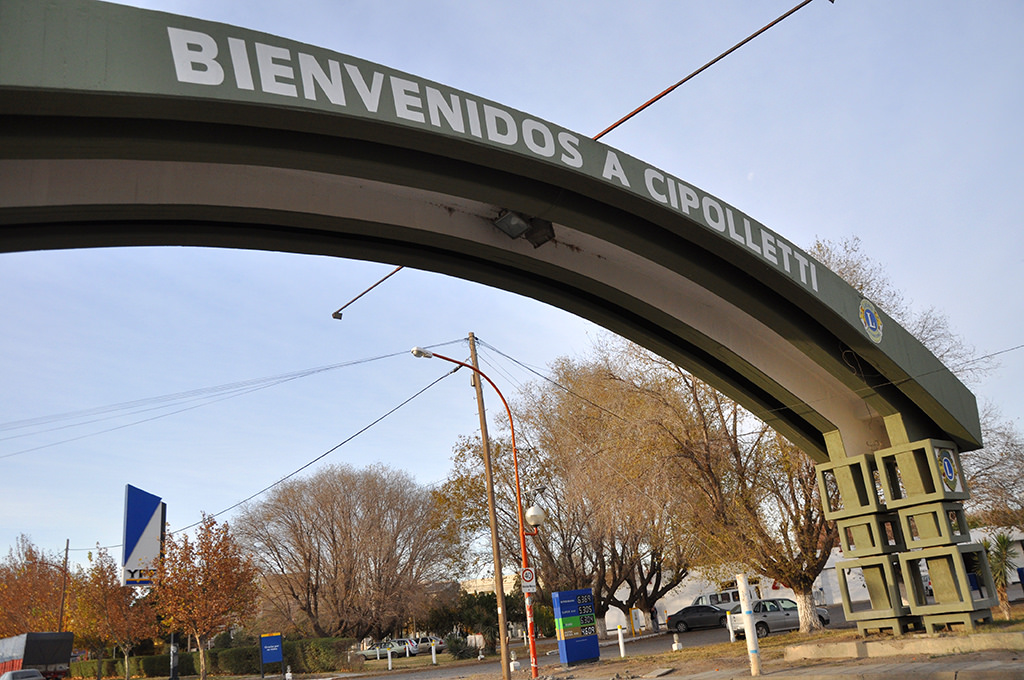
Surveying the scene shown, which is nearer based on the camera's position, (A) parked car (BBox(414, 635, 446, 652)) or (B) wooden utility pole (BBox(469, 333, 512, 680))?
(B) wooden utility pole (BBox(469, 333, 512, 680))

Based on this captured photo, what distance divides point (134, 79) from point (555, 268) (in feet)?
21.8

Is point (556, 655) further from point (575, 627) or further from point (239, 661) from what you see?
point (239, 661)

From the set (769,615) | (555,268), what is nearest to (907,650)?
(555,268)

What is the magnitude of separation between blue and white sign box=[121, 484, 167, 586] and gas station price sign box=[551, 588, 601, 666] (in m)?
11.3

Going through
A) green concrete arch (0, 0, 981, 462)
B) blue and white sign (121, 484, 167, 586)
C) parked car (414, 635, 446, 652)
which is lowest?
parked car (414, 635, 446, 652)

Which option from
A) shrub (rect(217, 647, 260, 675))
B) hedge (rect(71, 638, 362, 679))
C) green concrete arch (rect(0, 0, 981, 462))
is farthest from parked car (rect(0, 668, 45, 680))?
green concrete arch (rect(0, 0, 981, 462))

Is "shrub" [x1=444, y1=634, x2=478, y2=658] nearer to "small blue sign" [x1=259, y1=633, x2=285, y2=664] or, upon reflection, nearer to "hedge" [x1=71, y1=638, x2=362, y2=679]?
"hedge" [x1=71, y1=638, x2=362, y2=679]

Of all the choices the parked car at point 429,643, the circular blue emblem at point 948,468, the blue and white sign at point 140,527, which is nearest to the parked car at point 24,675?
the blue and white sign at point 140,527

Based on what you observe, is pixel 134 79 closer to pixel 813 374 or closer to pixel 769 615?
pixel 813 374

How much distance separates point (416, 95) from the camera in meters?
7.56

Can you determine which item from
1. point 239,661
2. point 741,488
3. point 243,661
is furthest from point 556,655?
point 239,661

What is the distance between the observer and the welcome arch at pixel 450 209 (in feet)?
20.7

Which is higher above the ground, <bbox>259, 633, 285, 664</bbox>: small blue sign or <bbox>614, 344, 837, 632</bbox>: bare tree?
<bbox>614, 344, 837, 632</bbox>: bare tree

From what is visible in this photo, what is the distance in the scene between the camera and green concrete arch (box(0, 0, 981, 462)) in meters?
6.22
